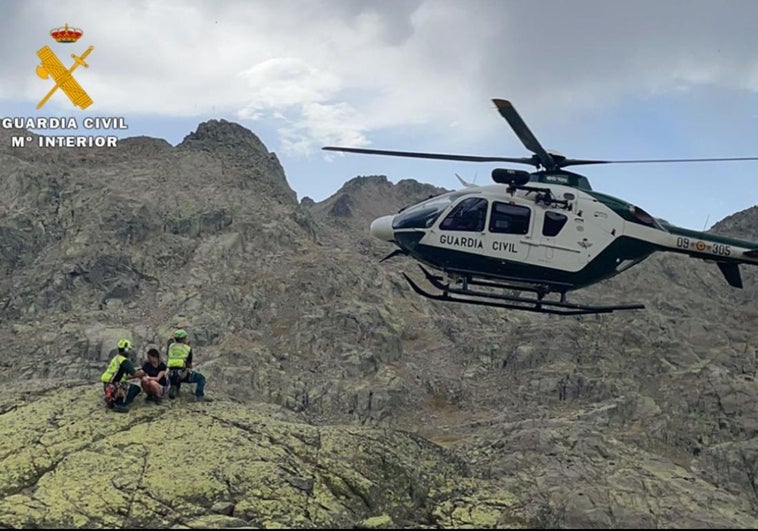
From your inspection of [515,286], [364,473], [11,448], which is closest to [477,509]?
[364,473]

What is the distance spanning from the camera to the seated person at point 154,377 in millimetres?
13062

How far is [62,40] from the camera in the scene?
3356 centimetres

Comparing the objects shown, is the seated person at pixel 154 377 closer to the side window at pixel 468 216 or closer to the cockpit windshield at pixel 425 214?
the cockpit windshield at pixel 425 214

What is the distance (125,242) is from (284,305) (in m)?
10.8

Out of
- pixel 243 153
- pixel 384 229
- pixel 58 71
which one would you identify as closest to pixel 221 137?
pixel 243 153

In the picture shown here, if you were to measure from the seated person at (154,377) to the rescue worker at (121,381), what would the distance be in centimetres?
21

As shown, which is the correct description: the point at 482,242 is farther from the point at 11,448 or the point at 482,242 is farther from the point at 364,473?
the point at 11,448

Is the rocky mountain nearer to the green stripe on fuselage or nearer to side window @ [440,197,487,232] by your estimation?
the green stripe on fuselage

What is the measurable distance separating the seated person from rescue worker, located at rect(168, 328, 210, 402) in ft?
0.50

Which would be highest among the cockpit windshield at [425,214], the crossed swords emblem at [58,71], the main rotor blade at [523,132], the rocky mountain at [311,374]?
the crossed swords emblem at [58,71]

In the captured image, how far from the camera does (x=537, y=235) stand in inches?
590

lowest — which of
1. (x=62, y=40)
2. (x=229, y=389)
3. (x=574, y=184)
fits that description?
(x=229, y=389)

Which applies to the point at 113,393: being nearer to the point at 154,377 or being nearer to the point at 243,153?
the point at 154,377

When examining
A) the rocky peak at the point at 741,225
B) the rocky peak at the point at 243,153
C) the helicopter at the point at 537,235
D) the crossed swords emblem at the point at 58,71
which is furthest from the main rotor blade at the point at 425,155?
the rocky peak at the point at 741,225
